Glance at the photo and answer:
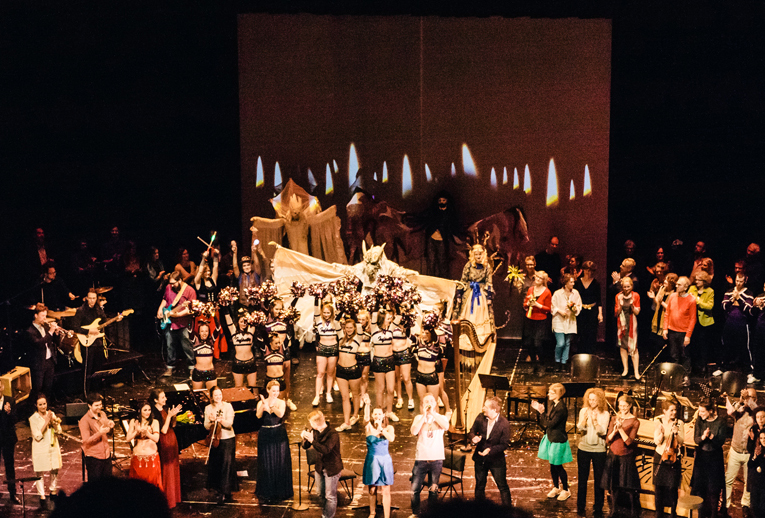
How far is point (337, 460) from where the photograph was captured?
27.3 ft

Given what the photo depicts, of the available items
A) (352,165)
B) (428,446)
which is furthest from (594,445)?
(352,165)

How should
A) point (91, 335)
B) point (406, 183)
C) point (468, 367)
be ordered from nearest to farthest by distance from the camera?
point (468, 367) → point (91, 335) → point (406, 183)

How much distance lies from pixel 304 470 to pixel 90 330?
395cm

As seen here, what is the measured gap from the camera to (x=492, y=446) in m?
8.35

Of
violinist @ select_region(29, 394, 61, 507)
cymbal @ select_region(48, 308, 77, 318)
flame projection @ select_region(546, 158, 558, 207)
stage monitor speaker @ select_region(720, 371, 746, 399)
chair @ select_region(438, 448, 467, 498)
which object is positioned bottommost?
chair @ select_region(438, 448, 467, 498)

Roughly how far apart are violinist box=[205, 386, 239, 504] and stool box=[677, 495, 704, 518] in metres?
4.38

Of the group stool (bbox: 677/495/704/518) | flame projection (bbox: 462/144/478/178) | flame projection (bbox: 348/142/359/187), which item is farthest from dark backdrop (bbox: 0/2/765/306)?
stool (bbox: 677/495/704/518)

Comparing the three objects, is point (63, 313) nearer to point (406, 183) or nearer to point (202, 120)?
point (202, 120)

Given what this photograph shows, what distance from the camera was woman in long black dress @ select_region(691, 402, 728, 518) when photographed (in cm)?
810

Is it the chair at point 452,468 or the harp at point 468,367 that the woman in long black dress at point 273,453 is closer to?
the chair at point 452,468

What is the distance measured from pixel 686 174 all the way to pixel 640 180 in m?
0.74

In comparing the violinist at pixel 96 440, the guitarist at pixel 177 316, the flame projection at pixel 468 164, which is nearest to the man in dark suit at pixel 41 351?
the guitarist at pixel 177 316

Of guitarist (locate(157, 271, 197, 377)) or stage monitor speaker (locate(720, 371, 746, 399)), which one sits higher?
guitarist (locate(157, 271, 197, 377))

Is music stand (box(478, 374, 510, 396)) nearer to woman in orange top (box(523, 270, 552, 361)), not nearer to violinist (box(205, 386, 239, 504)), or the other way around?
violinist (box(205, 386, 239, 504))
